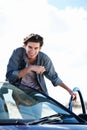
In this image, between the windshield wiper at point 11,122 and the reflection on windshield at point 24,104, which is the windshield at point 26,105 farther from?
the windshield wiper at point 11,122

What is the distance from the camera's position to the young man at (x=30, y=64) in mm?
5984

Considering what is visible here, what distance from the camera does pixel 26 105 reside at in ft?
15.2

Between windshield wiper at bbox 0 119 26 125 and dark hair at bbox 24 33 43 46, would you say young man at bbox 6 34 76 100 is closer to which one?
dark hair at bbox 24 33 43 46

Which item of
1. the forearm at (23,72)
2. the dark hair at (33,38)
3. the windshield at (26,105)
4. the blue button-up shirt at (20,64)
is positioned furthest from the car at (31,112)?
the dark hair at (33,38)

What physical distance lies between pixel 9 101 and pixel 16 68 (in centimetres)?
143

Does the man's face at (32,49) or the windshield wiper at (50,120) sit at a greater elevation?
→ the man's face at (32,49)

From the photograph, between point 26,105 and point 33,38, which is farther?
point 33,38

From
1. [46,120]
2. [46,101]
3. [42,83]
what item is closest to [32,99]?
[46,101]

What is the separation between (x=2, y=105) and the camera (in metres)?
4.50

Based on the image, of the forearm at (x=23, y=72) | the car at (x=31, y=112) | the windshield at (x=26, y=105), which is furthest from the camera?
the forearm at (x=23, y=72)

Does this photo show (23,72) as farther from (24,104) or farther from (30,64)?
(24,104)

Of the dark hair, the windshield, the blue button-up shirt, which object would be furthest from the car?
the dark hair

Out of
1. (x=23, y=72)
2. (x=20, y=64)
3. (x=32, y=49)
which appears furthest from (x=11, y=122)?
(x=20, y=64)

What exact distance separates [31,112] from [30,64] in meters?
1.71
